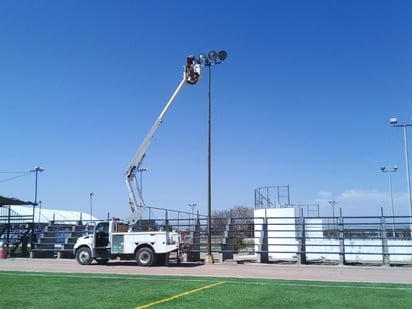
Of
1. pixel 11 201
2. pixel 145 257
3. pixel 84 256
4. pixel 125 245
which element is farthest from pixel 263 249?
pixel 11 201

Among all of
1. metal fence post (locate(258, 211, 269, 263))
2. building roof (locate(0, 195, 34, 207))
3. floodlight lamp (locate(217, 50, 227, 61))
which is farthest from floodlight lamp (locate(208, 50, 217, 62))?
building roof (locate(0, 195, 34, 207))

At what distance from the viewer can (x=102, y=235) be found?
76.6 feet

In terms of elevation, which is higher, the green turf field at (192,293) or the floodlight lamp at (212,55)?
the floodlight lamp at (212,55)

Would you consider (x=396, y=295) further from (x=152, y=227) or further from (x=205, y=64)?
(x=152, y=227)

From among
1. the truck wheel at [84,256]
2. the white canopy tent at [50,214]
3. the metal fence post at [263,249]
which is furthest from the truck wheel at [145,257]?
the white canopy tent at [50,214]

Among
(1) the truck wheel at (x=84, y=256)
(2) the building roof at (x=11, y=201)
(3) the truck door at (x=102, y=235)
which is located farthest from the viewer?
(2) the building roof at (x=11, y=201)

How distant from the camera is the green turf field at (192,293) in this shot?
34.6ft

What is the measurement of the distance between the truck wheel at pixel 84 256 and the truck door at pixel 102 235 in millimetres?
628

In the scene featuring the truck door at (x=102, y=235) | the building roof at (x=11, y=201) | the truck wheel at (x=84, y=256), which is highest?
the building roof at (x=11, y=201)

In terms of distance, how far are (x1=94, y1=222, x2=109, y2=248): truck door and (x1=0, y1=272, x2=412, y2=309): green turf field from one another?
684 cm

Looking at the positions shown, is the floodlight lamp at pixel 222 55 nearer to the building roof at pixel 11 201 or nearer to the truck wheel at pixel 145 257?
the truck wheel at pixel 145 257

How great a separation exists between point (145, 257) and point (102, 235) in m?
2.66

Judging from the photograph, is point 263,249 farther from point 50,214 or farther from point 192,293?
point 50,214

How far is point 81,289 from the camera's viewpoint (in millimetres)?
13219
